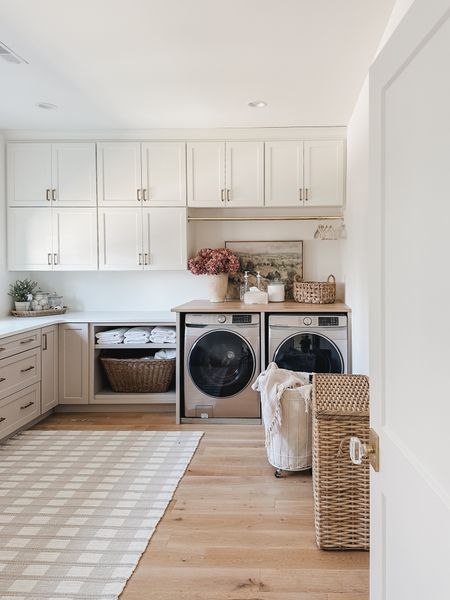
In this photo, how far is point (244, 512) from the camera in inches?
97.1

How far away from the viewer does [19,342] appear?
11.6 ft

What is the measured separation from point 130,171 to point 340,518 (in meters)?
3.30

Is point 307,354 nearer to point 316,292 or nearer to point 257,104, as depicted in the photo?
point 316,292

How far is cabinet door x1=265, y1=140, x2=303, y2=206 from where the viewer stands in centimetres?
416

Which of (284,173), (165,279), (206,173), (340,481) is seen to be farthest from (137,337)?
(340,481)

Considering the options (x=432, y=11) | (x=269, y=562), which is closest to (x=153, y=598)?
(x=269, y=562)

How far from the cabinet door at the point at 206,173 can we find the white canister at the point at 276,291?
0.86 metres

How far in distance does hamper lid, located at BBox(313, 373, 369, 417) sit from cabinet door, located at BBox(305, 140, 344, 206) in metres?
2.06

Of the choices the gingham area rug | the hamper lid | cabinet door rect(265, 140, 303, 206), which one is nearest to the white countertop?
the gingham area rug

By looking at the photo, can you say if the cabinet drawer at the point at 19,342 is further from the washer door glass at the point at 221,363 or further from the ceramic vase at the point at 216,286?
the ceramic vase at the point at 216,286

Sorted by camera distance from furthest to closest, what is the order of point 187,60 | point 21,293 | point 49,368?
point 21,293 < point 49,368 < point 187,60

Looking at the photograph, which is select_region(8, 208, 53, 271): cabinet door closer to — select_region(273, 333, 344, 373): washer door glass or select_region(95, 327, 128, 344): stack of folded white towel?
select_region(95, 327, 128, 344): stack of folded white towel

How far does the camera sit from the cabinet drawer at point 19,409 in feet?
11.1

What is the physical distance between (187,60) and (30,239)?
7.63 feet
